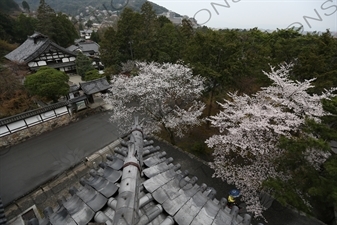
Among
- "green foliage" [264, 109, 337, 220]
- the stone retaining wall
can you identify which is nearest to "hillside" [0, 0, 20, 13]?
the stone retaining wall

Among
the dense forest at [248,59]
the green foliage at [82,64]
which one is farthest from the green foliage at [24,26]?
Answer: the dense forest at [248,59]

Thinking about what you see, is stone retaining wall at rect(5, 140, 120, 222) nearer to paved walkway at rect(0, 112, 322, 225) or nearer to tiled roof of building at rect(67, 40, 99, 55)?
paved walkway at rect(0, 112, 322, 225)

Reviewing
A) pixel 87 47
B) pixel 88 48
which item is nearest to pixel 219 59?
pixel 88 48

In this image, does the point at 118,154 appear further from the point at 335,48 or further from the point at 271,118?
the point at 335,48

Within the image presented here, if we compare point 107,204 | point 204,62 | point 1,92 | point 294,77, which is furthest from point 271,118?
point 1,92

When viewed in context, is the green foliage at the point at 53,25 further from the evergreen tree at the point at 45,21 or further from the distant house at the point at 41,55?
the distant house at the point at 41,55

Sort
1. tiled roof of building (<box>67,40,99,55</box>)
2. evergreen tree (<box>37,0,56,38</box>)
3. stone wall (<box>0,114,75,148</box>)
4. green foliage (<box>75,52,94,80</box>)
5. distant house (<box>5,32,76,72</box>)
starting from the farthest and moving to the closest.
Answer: tiled roof of building (<box>67,40,99,55</box>), evergreen tree (<box>37,0,56,38</box>), green foliage (<box>75,52,94,80</box>), distant house (<box>5,32,76,72</box>), stone wall (<box>0,114,75,148</box>)

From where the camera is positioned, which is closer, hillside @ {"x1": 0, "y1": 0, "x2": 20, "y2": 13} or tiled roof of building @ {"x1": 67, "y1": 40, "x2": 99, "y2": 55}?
tiled roof of building @ {"x1": 67, "y1": 40, "x2": 99, "y2": 55}
